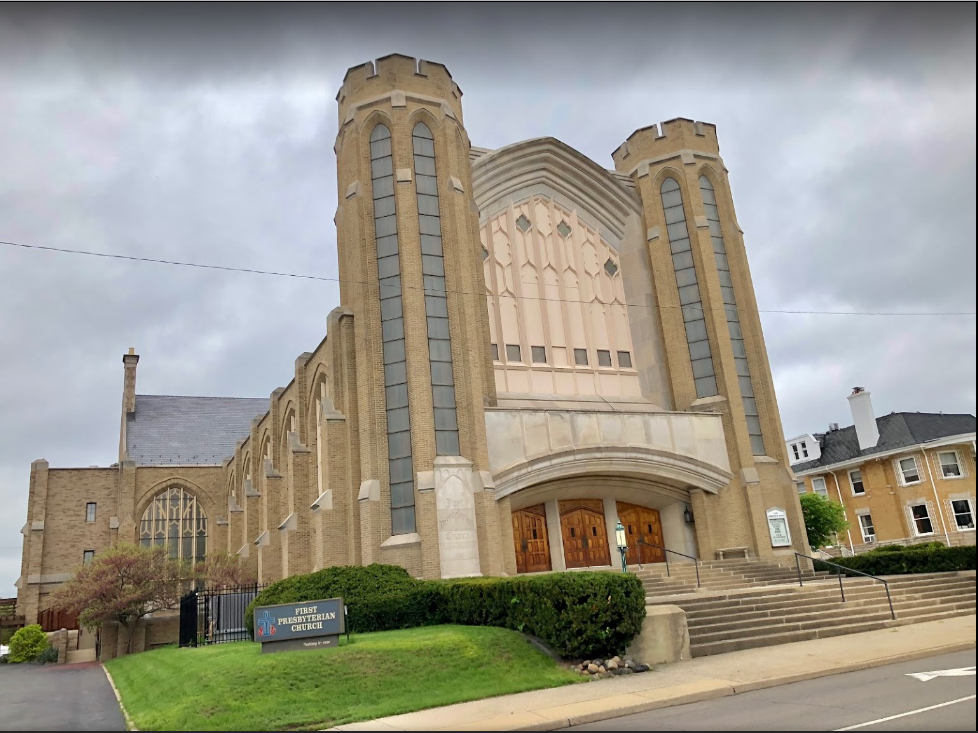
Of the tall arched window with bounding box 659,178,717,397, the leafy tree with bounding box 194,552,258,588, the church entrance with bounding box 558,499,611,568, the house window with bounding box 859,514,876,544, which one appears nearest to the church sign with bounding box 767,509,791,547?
the tall arched window with bounding box 659,178,717,397

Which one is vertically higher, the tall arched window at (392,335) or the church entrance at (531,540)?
the tall arched window at (392,335)

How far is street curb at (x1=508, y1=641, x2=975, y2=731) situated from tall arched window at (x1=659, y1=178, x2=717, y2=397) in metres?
16.6

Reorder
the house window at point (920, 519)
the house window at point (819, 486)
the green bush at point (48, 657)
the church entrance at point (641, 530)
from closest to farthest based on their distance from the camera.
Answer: the church entrance at point (641, 530) → the green bush at point (48, 657) → the house window at point (920, 519) → the house window at point (819, 486)

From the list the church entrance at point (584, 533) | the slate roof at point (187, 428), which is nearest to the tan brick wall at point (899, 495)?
the church entrance at point (584, 533)

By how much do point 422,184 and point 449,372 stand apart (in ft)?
22.7

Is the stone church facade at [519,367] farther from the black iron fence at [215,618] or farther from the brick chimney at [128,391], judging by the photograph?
the brick chimney at [128,391]

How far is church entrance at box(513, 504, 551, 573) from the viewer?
2619cm

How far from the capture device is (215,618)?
24.1 meters

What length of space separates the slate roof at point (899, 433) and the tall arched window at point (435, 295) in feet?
84.8

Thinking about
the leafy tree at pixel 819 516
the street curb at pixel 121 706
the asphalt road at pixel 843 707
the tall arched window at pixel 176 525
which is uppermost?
the tall arched window at pixel 176 525

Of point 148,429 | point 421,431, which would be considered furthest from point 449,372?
point 148,429

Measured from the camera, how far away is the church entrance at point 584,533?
88.9ft

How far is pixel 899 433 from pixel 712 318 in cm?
1710

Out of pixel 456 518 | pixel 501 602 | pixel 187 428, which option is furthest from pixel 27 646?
pixel 501 602
